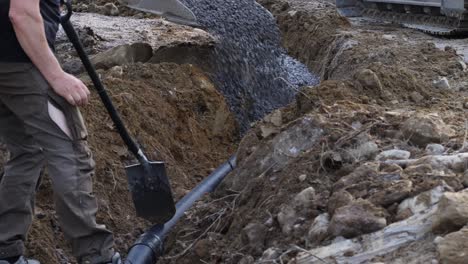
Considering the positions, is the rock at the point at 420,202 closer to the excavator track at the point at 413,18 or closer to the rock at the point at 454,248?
the rock at the point at 454,248

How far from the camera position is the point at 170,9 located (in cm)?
823

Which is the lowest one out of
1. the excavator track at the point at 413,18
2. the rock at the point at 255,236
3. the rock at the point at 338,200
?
the excavator track at the point at 413,18

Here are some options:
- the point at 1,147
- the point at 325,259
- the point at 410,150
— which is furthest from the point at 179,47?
the point at 325,259

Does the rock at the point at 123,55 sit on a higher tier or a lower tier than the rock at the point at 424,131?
lower

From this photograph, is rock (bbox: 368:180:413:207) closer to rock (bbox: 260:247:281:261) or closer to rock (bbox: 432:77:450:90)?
rock (bbox: 260:247:281:261)

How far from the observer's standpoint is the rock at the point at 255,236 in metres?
3.76

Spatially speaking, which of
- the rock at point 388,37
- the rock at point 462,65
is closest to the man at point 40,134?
the rock at point 462,65

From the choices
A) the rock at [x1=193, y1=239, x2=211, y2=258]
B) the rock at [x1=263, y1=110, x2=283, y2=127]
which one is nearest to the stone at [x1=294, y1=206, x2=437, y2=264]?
the rock at [x1=193, y1=239, x2=211, y2=258]

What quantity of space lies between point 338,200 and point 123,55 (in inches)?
161

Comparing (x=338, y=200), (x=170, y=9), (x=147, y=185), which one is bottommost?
(x=170, y=9)

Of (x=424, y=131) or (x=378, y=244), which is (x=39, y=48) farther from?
(x=424, y=131)

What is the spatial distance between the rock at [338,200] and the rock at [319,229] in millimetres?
41

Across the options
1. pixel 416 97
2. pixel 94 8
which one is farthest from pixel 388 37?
pixel 416 97

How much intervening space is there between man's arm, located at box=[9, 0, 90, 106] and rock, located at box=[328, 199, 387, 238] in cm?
125
